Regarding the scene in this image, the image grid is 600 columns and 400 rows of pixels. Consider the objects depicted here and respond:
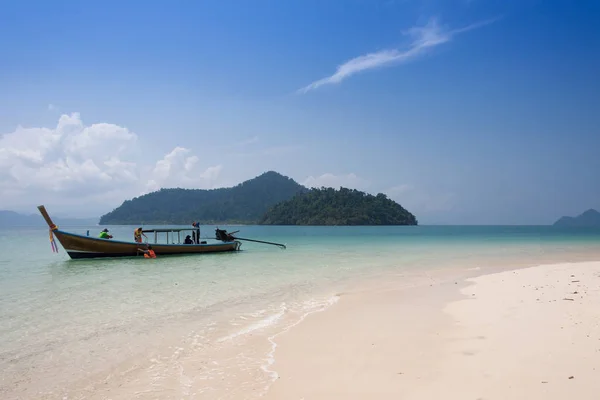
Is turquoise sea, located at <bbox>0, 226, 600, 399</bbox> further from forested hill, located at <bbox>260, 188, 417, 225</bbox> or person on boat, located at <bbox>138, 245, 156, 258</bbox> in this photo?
forested hill, located at <bbox>260, 188, 417, 225</bbox>

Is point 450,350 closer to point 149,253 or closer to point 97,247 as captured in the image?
point 149,253

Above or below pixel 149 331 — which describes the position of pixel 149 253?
above

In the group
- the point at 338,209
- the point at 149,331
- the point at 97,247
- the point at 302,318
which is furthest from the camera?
the point at 338,209

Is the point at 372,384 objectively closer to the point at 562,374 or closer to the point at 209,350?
the point at 562,374

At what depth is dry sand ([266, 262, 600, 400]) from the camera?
5.18m

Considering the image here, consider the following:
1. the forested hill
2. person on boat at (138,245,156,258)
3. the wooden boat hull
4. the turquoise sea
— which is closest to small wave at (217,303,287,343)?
the turquoise sea

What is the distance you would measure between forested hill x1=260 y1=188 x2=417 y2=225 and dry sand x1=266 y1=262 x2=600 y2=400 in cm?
17409

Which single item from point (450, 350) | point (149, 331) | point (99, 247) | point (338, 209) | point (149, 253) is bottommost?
point (149, 331)

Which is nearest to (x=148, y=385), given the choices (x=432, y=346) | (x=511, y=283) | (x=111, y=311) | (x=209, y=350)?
(x=209, y=350)

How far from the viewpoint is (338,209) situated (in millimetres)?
185875

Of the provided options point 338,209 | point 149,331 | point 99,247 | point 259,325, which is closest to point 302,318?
point 259,325

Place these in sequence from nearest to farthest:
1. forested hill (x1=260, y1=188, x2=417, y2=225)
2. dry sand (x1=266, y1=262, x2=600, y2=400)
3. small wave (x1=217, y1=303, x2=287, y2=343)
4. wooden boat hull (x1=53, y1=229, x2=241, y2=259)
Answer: dry sand (x1=266, y1=262, x2=600, y2=400), small wave (x1=217, y1=303, x2=287, y2=343), wooden boat hull (x1=53, y1=229, x2=241, y2=259), forested hill (x1=260, y1=188, x2=417, y2=225)

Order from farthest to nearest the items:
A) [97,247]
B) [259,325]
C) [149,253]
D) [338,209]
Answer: [338,209] < [149,253] < [97,247] < [259,325]

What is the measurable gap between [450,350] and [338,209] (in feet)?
→ 590
